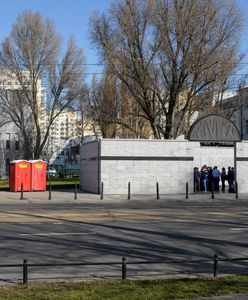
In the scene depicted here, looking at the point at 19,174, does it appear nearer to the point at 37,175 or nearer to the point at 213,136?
the point at 37,175

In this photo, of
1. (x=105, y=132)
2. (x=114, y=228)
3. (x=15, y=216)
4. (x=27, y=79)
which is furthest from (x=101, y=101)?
(x=114, y=228)

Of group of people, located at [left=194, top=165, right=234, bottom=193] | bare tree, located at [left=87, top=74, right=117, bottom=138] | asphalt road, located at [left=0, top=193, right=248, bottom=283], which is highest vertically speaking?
bare tree, located at [left=87, top=74, right=117, bottom=138]

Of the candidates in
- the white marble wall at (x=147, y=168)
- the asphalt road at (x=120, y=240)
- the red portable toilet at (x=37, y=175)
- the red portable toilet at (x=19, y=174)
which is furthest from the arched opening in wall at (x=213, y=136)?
the asphalt road at (x=120, y=240)

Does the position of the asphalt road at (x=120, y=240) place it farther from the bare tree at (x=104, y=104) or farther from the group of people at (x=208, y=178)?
the bare tree at (x=104, y=104)

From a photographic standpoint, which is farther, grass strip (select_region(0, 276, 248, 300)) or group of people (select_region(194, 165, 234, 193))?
group of people (select_region(194, 165, 234, 193))

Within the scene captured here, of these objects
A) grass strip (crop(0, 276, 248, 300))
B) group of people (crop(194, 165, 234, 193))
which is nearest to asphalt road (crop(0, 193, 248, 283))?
grass strip (crop(0, 276, 248, 300))

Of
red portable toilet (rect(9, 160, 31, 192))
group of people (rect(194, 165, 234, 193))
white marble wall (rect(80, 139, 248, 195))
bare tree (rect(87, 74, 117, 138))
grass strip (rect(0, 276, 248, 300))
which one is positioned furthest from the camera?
bare tree (rect(87, 74, 117, 138))

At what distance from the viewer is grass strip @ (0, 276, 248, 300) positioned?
23.3ft

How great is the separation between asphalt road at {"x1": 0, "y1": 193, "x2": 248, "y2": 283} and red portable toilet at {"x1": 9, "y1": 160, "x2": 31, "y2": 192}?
492 inches

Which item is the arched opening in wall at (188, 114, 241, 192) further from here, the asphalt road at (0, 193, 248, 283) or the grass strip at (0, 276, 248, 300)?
the grass strip at (0, 276, 248, 300)

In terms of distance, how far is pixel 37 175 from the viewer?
34750 millimetres

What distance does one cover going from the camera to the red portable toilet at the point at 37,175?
1359 inches

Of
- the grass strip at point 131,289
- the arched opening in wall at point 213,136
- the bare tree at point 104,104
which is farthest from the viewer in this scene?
the bare tree at point 104,104

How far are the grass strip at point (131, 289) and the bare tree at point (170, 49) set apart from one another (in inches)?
1352
